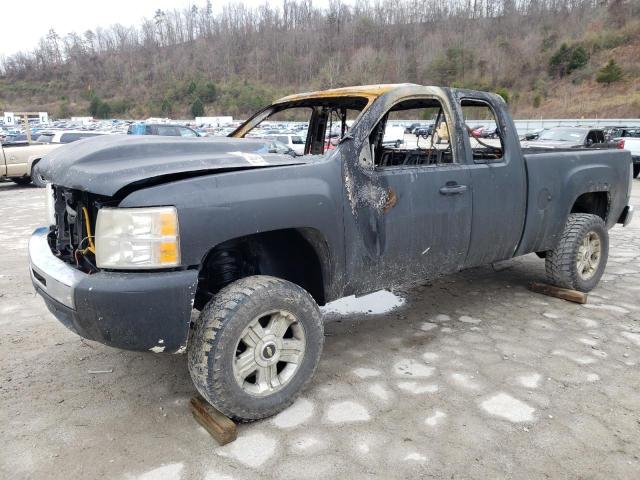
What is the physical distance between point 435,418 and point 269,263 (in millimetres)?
1299

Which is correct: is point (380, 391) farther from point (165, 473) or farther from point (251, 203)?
point (251, 203)

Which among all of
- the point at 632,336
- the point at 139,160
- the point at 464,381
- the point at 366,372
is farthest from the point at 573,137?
the point at 139,160

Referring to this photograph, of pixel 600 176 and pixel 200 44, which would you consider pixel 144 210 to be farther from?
pixel 200 44

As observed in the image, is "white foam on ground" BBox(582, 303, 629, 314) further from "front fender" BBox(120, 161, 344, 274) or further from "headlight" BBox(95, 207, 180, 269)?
"headlight" BBox(95, 207, 180, 269)

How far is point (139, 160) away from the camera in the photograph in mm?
2619

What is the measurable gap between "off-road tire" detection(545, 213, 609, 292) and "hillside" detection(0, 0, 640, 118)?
51089mm

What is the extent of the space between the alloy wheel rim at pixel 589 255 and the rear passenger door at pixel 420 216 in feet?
5.77

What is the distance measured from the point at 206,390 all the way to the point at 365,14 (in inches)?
4969

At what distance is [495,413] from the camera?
2875mm

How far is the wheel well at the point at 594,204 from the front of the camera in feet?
16.6

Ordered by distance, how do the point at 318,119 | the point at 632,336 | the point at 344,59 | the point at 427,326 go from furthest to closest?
the point at 344,59 < the point at 318,119 < the point at 427,326 < the point at 632,336

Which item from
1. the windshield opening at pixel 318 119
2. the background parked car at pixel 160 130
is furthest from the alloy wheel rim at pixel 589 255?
the background parked car at pixel 160 130

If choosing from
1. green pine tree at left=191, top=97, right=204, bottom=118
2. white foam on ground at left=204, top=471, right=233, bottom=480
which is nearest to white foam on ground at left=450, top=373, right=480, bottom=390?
white foam on ground at left=204, top=471, right=233, bottom=480

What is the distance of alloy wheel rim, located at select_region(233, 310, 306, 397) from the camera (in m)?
2.65
